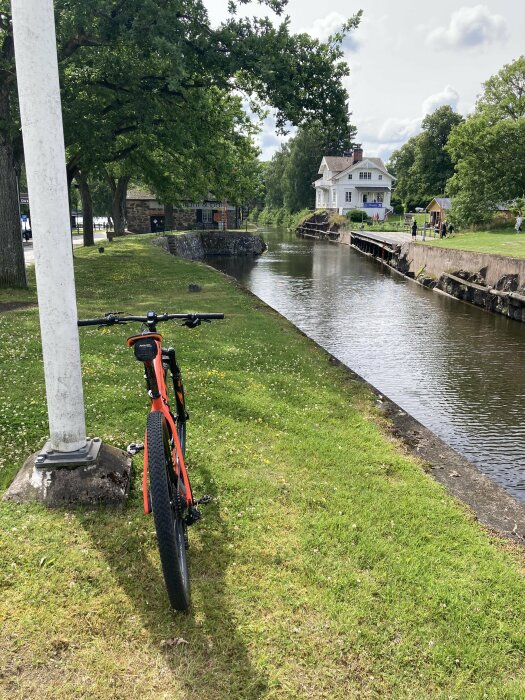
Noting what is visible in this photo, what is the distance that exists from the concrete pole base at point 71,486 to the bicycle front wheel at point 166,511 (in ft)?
4.00

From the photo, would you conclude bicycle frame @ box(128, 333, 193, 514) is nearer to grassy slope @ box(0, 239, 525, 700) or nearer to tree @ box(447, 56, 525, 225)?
grassy slope @ box(0, 239, 525, 700)

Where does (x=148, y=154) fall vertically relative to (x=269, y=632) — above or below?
above

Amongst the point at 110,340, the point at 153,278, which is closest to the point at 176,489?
the point at 110,340

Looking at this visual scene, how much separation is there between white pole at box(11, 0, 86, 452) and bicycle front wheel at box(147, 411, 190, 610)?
1.31 meters

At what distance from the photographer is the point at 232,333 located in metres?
11.7

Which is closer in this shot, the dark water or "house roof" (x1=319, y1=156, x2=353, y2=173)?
the dark water

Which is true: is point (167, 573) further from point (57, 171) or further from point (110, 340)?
point (110, 340)

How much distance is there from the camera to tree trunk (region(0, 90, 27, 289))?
14.4m

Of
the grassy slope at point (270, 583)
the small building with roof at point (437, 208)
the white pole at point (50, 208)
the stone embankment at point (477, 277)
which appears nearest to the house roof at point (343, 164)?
the small building with roof at point (437, 208)

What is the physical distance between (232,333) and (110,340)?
9.10 feet

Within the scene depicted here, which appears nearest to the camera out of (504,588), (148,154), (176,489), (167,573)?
(167,573)

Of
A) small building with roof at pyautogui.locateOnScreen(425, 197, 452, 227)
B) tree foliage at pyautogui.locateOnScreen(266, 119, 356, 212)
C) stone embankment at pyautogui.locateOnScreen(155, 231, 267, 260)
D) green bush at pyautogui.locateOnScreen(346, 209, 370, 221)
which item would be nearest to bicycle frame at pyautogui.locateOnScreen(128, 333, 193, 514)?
stone embankment at pyautogui.locateOnScreen(155, 231, 267, 260)

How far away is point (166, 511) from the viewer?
9.78 ft

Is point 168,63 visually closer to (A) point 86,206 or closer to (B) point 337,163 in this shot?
(A) point 86,206
